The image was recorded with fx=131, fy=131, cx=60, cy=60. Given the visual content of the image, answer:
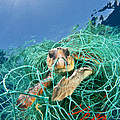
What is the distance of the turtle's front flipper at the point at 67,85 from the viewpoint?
406 millimetres

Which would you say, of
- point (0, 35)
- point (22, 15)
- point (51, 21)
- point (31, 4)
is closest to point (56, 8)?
point (51, 21)

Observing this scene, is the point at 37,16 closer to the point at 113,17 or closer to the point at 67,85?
the point at 113,17

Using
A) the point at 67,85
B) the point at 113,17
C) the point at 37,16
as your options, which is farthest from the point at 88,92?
the point at 37,16

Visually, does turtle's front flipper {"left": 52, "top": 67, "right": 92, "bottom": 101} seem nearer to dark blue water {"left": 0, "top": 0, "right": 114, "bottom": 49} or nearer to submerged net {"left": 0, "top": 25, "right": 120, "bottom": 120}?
submerged net {"left": 0, "top": 25, "right": 120, "bottom": 120}

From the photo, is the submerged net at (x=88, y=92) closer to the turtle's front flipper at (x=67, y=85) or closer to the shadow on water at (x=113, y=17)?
the turtle's front flipper at (x=67, y=85)

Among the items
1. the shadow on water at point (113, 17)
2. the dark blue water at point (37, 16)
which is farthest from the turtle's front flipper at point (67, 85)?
the dark blue water at point (37, 16)

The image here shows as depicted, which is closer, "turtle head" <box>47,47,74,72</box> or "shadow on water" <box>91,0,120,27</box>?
"turtle head" <box>47,47,74,72</box>

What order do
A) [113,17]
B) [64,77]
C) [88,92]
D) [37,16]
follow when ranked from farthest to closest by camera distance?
[37,16] → [113,17] → [88,92] → [64,77]

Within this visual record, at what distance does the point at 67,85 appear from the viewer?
0.45 metres

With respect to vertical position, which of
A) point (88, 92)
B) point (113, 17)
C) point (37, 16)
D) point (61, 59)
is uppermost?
point (37, 16)

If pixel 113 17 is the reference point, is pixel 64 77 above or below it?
below

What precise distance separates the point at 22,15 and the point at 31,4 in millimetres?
345

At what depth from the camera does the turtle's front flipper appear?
1.33 feet

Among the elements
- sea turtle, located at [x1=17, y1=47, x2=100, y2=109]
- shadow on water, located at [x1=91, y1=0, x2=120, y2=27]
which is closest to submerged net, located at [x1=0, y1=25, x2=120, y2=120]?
sea turtle, located at [x1=17, y1=47, x2=100, y2=109]
